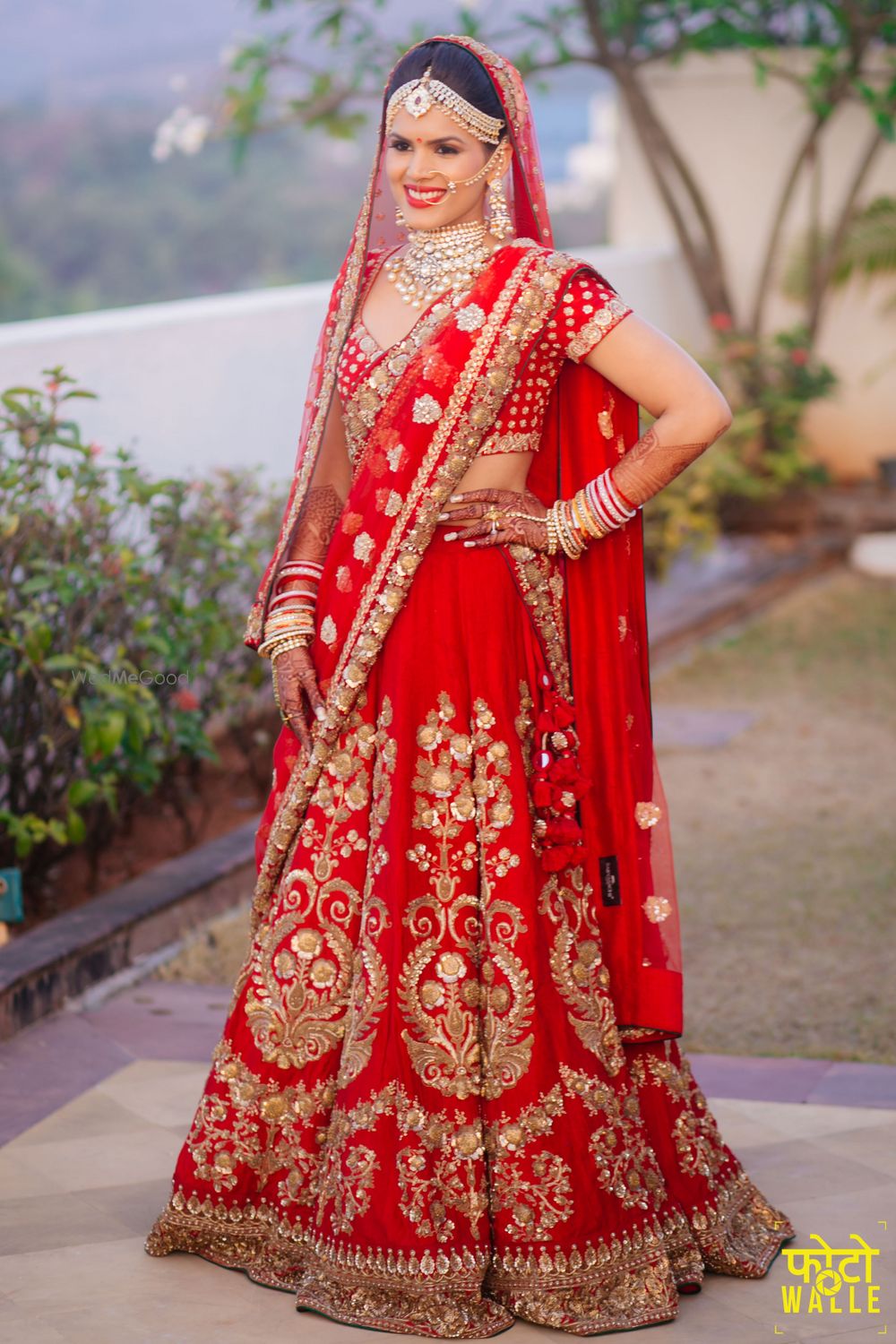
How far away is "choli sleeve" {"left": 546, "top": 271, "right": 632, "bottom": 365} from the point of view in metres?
2.70

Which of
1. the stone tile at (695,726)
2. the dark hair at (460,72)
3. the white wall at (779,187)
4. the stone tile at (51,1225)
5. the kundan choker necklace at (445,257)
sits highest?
the white wall at (779,187)

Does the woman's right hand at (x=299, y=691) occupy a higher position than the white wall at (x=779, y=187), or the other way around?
the white wall at (x=779, y=187)

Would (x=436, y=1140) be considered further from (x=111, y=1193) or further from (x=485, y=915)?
(x=111, y=1193)

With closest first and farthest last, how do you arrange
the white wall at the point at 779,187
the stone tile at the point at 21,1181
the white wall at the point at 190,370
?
the stone tile at the point at 21,1181, the white wall at the point at 190,370, the white wall at the point at 779,187

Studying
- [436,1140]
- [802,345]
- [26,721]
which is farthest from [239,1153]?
[802,345]

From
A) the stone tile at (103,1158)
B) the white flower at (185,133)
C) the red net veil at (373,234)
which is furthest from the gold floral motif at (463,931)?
the white flower at (185,133)

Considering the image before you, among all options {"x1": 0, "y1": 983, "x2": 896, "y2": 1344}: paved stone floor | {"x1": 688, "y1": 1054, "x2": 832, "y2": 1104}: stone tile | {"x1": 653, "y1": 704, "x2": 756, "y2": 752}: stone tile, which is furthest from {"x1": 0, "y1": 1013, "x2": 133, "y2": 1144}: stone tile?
{"x1": 653, "y1": 704, "x2": 756, "y2": 752}: stone tile

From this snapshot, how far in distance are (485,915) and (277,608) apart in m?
0.63

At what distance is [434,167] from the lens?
8.98ft

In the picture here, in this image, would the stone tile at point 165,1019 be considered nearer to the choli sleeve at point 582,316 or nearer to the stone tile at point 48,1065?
the stone tile at point 48,1065

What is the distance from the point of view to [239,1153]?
9.21 feet

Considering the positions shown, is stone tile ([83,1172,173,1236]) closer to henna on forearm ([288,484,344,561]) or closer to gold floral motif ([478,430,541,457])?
henna on forearm ([288,484,344,561])

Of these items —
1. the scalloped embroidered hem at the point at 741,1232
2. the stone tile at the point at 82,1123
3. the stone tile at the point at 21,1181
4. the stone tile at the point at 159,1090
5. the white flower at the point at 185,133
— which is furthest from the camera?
the white flower at the point at 185,133

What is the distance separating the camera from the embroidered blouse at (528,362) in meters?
2.71
